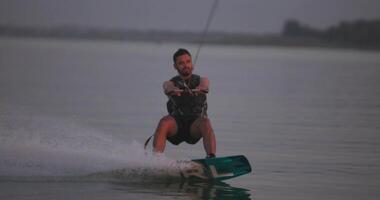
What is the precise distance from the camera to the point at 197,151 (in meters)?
15.4

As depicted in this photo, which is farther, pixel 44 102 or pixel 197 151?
pixel 44 102

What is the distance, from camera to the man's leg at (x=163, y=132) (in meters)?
12.6

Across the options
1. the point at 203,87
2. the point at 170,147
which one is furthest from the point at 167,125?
the point at 170,147

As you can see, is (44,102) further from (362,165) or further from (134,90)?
(362,165)

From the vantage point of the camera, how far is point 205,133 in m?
12.6

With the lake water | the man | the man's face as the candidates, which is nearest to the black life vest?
the man

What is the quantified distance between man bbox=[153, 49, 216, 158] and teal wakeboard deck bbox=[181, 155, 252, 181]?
6.2 inches

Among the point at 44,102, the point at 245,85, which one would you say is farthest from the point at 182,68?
the point at 245,85

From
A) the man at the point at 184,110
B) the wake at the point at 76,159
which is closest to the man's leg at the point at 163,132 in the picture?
the man at the point at 184,110

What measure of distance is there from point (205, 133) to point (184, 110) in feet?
1.19

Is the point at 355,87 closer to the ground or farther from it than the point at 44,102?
farther from it

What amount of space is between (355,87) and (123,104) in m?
11.1

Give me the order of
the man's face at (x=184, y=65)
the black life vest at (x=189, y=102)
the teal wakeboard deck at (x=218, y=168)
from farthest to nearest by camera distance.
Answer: the black life vest at (x=189, y=102) → the man's face at (x=184, y=65) → the teal wakeboard deck at (x=218, y=168)

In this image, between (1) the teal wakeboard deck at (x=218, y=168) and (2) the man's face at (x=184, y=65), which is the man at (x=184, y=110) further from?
(1) the teal wakeboard deck at (x=218, y=168)
